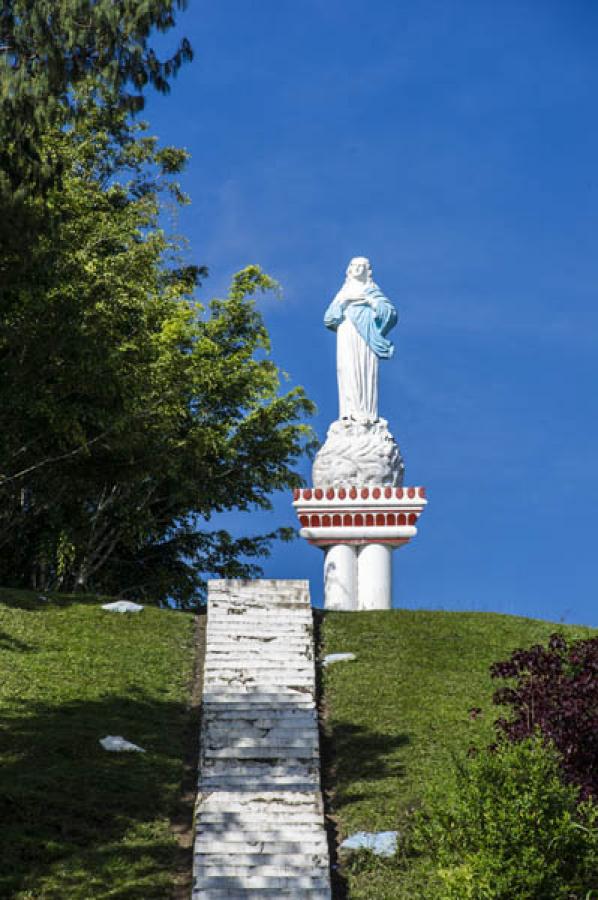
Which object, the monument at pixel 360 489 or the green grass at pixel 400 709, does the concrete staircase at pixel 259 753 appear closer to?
the green grass at pixel 400 709

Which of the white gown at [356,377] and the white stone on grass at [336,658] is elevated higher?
the white gown at [356,377]

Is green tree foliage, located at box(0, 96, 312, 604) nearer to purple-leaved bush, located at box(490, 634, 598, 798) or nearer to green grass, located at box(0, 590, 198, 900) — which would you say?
green grass, located at box(0, 590, 198, 900)

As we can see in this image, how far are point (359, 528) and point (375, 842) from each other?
12.8 meters

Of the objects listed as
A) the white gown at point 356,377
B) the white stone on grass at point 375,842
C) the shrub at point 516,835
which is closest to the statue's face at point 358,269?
the white gown at point 356,377

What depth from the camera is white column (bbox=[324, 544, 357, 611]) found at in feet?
85.4

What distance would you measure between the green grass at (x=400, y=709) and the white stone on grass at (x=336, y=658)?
→ 15 cm

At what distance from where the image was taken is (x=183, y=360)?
88.0 feet

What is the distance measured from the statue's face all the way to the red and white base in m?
5.31

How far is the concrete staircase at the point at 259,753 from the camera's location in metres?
13.3

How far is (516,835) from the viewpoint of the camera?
11.0 m

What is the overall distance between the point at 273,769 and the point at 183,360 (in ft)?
41.8

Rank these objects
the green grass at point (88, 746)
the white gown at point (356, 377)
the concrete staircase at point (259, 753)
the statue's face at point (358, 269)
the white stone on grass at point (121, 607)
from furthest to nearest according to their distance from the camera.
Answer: the statue's face at point (358, 269) < the white gown at point (356, 377) < the white stone on grass at point (121, 607) < the concrete staircase at point (259, 753) < the green grass at point (88, 746)

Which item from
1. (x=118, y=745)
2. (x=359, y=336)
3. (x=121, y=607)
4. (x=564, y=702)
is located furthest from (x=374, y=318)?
(x=564, y=702)

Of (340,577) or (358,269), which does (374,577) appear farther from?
(358,269)
